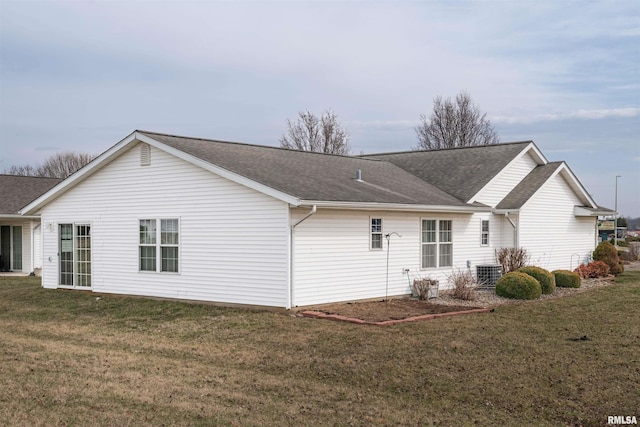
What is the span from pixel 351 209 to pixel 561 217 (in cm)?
1243

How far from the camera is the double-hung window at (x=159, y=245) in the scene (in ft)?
58.0

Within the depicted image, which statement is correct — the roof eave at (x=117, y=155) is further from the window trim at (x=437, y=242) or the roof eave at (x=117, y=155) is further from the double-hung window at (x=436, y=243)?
the double-hung window at (x=436, y=243)

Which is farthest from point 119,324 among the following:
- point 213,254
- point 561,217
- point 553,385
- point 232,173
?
point 561,217

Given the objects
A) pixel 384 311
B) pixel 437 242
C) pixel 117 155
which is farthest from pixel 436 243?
pixel 117 155

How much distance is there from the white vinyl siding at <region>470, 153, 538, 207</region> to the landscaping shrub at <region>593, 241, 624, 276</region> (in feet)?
16.2

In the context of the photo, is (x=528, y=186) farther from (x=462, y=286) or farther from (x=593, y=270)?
(x=462, y=286)

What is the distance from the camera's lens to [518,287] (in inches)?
739

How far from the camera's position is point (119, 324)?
1498 centimetres

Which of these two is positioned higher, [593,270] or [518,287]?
[518,287]

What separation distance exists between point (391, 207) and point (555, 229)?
10691 millimetres

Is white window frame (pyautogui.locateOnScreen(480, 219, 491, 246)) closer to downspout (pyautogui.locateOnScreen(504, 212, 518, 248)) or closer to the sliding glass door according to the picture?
downspout (pyautogui.locateOnScreen(504, 212, 518, 248))

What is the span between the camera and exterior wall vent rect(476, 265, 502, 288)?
21078 millimetres

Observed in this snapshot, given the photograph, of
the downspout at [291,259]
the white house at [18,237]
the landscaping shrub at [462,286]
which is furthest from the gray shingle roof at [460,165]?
the white house at [18,237]

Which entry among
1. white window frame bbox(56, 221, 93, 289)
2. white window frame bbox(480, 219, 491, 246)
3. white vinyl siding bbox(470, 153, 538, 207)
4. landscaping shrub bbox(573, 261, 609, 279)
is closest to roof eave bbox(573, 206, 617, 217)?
landscaping shrub bbox(573, 261, 609, 279)
